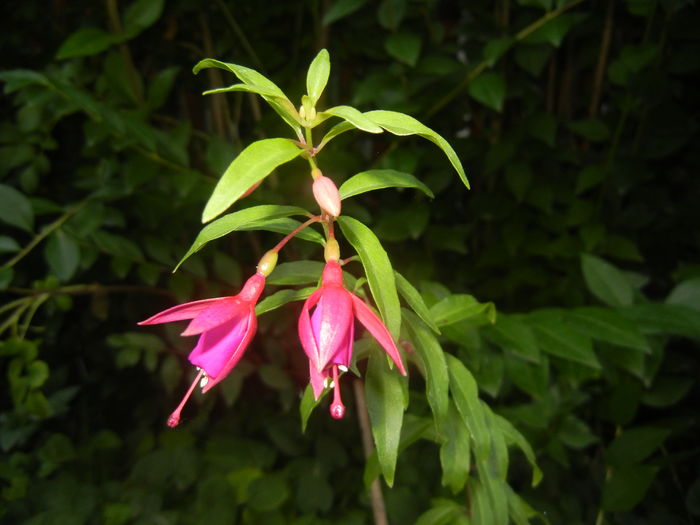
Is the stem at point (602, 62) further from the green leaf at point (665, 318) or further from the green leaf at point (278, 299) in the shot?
the green leaf at point (278, 299)

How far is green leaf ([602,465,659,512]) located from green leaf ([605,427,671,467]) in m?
0.02

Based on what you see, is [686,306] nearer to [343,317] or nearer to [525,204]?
[525,204]

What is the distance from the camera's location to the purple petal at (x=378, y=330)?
24 centimetres

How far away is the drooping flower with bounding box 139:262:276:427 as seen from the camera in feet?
0.83

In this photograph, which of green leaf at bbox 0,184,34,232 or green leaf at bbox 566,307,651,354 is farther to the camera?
green leaf at bbox 0,184,34,232

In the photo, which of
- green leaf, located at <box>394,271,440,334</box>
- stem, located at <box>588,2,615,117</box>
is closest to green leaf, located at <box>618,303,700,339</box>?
green leaf, located at <box>394,271,440,334</box>

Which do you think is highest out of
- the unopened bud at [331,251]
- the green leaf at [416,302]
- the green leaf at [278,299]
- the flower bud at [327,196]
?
the flower bud at [327,196]

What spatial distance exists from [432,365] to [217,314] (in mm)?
121

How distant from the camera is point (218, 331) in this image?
0.26 metres

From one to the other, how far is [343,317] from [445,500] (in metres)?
0.29

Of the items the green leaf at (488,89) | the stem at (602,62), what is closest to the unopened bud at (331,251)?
the green leaf at (488,89)

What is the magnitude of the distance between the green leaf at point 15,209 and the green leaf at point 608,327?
581 millimetres

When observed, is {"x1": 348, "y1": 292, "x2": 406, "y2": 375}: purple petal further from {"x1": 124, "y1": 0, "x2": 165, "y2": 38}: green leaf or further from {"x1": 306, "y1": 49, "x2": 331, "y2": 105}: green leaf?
{"x1": 124, "y1": 0, "x2": 165, "y2": 38}: green leaf

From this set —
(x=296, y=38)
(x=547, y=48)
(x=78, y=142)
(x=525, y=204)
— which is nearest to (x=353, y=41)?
(x=296, y=38)
